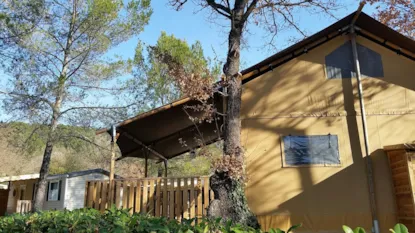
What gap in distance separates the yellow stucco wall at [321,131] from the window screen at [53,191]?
44.6 feet

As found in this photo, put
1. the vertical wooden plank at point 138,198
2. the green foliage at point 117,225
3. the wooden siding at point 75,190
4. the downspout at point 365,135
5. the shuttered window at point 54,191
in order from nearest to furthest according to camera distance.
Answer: the green foliage at point 117,225 < the downspout at point 365,135 < the vertical wooden plank at point 138,198 < the wooden siding at point 75,190 < the shuttered window at point 54,191

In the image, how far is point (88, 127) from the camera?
12.3 meters

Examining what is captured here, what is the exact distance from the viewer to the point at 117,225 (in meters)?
3.18

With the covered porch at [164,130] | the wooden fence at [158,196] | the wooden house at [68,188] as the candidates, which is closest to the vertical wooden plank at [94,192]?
the wooden fence at [158,196]

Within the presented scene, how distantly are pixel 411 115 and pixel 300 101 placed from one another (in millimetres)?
2656

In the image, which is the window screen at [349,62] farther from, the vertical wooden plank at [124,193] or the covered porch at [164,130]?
the vertical wooden plank at [124,193]

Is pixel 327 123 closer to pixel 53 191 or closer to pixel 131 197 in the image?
pixel 131 197

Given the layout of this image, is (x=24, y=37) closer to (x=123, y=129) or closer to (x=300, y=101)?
(x=123, y=129)

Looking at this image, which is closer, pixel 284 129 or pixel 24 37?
pixel 284 129

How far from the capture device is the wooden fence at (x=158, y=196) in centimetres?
735

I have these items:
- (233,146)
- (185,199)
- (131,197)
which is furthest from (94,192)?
(233,146)

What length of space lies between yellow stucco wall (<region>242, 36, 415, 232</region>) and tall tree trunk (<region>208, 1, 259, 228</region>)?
31.0 inches

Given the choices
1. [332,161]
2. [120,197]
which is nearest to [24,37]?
[120,197]

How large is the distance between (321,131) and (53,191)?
15289 millimetres
